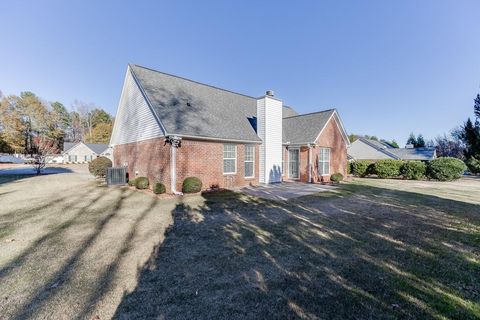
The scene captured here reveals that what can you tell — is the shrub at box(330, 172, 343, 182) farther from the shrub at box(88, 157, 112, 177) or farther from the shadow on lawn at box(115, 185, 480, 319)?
the shrub at box(88, 157, 112, 177)

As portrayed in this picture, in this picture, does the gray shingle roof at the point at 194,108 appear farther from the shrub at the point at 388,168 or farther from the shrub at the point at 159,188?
the shrub at the point at 388,168

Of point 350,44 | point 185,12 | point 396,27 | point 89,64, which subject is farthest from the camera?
point 89,64

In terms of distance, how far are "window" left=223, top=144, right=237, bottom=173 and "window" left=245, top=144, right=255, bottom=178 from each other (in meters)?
1.17

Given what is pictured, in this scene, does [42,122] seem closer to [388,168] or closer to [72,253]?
[72,253]

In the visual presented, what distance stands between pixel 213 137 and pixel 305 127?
29.8ft

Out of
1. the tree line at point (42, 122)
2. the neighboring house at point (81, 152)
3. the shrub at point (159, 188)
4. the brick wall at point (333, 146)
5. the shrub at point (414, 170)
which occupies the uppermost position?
the tree line at point (42, 122)

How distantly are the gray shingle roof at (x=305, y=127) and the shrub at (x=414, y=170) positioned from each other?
1103 centimetres

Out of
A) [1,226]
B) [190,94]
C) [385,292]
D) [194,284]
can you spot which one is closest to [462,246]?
[385,292]

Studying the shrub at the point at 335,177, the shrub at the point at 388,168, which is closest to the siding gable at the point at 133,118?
the shrub at the point at 335,177

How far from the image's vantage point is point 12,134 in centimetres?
4956

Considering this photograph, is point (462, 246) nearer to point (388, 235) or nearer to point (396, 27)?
point (388, 235)

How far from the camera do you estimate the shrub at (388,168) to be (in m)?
22.8

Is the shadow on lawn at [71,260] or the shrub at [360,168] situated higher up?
the shrub at [360,168]

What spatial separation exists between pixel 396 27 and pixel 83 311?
20323 mm
